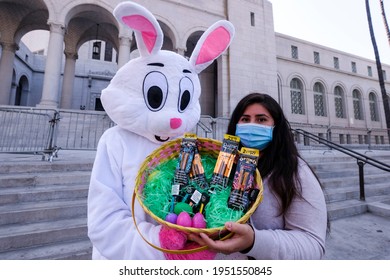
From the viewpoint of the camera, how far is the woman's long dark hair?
1078 mm

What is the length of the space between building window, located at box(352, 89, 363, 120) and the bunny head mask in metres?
27.1

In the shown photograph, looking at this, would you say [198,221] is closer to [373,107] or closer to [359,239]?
[359,239]

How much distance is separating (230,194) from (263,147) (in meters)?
0.55

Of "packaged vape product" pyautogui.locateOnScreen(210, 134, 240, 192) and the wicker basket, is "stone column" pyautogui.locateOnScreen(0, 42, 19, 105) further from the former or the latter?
"packaged vape product" pyautogui.locateOnScreen(210, 134, 240, 192)

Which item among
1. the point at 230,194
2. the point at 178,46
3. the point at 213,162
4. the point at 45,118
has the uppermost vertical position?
the point at 178,46

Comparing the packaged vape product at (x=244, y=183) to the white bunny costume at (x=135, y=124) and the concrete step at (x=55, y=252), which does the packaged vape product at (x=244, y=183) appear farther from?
the concrete step at (x=55, y=252)

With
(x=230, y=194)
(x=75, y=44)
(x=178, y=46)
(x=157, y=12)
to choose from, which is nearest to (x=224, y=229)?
(x=230, y=194)

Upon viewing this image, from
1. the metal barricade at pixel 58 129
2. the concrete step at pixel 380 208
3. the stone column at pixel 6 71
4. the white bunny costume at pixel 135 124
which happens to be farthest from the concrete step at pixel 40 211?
the stone column at pixel 6 71

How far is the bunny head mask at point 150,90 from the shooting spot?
118 centimetres

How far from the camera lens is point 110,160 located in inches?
45.1

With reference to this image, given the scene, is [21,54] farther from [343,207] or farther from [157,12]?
[343,207]

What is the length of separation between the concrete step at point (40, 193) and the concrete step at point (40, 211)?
0.09 m

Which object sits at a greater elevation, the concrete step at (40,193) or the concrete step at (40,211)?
the concrete step at (40,193)

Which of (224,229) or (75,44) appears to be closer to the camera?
(224,229)
